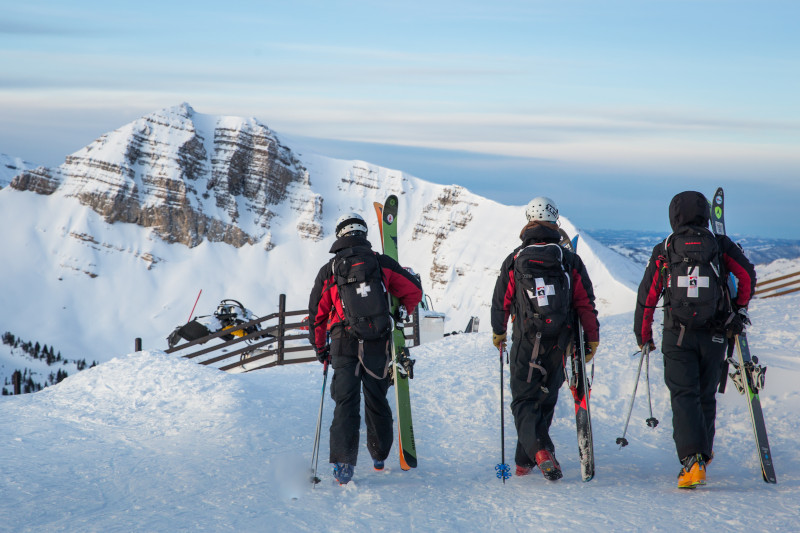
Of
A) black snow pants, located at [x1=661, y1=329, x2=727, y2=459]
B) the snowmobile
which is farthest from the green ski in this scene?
the snowmobile

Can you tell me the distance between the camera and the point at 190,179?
176m

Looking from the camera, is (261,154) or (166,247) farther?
(261,154)

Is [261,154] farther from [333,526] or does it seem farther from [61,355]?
[333,526]

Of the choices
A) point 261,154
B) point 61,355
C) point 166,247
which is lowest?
point 61,355

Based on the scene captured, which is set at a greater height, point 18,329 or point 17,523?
point 17,523

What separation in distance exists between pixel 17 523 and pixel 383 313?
287cm

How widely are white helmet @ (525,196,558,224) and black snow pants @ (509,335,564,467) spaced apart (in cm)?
99

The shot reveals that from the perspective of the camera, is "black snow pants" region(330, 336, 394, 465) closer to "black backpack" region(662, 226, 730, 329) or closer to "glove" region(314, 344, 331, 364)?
"glove" region(314, 344, 331, 364)

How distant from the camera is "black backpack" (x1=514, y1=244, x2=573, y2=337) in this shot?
16.6 ft

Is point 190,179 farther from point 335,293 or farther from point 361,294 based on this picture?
point 361,294

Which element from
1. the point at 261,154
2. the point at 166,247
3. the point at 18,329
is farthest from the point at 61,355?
the point at 261,154

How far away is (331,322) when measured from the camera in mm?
5352

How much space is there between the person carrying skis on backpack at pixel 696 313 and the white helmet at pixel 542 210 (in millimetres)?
890

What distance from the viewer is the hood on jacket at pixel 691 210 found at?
16.9ft
